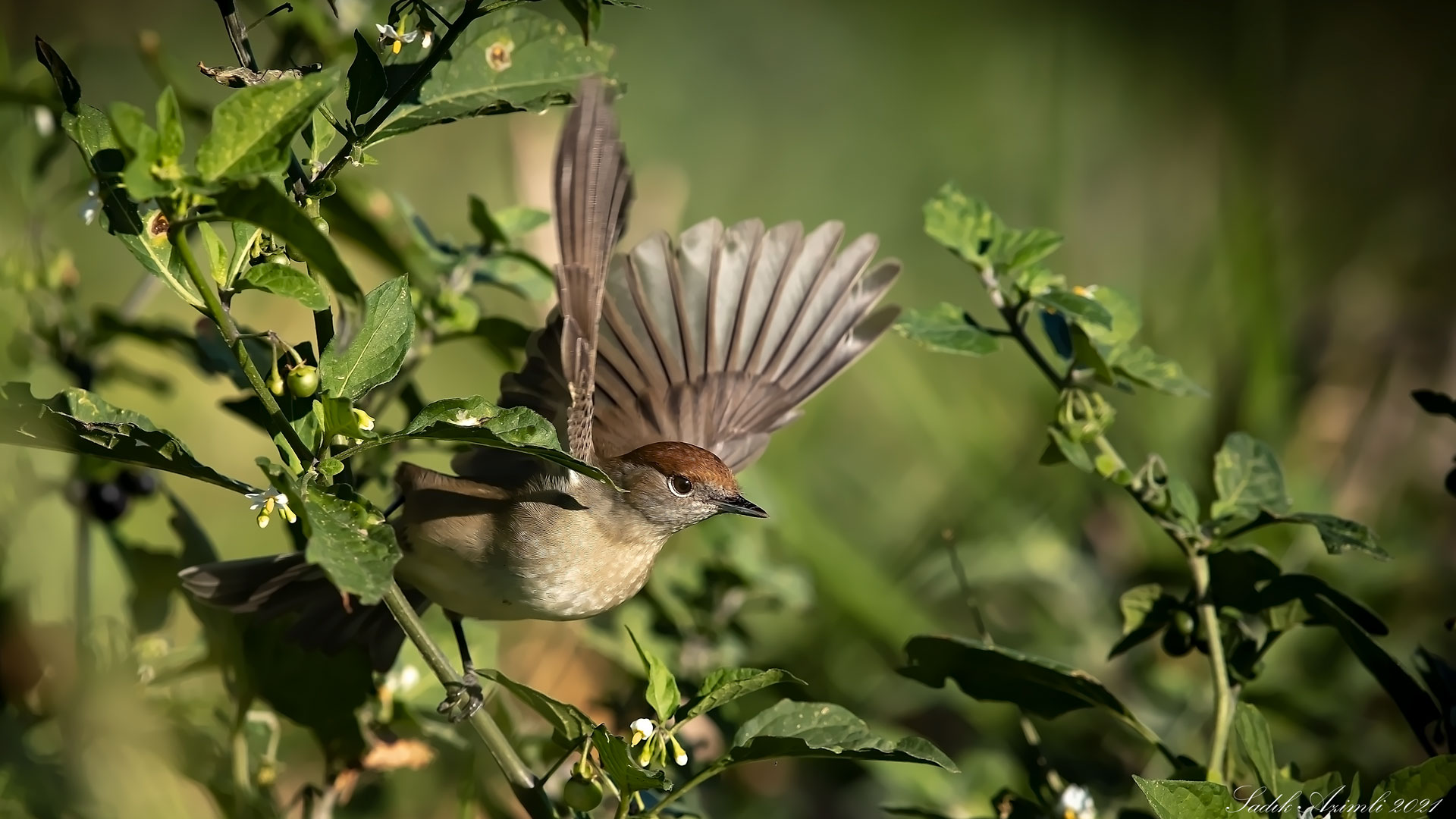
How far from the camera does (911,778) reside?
235 centimetres

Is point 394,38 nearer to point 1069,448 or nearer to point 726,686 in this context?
point 726,686

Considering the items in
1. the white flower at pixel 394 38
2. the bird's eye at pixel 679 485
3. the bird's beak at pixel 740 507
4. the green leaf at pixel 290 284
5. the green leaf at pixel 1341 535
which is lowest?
the bird's beak at pixel 740 507

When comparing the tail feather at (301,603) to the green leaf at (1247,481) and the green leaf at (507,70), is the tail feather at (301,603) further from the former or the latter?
the green leaf at (1247,481)

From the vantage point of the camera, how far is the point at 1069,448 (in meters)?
1.81

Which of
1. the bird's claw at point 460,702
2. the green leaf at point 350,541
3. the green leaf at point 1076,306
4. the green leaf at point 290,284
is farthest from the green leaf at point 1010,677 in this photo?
the green leaf at point 290,284

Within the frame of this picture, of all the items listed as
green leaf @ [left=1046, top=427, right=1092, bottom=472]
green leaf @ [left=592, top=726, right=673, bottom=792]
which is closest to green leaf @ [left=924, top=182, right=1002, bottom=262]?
green leaf @ [left=1046, top=427, right=1092, bottom=472]

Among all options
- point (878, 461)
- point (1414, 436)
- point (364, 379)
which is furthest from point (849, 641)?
point (364, 379)

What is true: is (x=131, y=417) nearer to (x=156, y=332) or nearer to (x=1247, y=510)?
(x=156, y=332)

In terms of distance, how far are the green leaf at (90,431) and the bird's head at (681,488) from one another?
3.10 feet

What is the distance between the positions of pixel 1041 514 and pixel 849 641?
59cm

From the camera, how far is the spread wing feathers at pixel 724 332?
230 cm

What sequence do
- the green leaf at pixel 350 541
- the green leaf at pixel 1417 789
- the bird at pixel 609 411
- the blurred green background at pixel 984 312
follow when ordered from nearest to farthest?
the green leaf at pixel 350 541
the green leaf at pixel 1417 789
the bird at pixel 609 411
the blurred green background at pixel 984 312

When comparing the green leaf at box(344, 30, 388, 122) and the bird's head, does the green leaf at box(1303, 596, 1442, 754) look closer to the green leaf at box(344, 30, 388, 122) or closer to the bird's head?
the bird's head

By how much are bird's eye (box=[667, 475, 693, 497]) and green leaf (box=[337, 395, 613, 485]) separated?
0.89 meters
